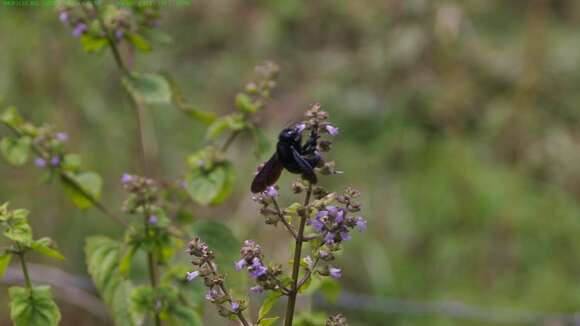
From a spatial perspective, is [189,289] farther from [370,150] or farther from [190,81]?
[190,81]

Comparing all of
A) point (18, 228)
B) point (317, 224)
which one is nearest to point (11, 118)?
point (18, 228)

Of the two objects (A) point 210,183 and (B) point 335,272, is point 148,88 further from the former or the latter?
(B) point 335,272

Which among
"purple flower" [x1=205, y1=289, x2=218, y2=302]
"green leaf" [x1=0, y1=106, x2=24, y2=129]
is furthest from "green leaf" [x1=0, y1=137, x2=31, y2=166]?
"purple flower" [x1=205, y1=289, x2=218, y2=302]

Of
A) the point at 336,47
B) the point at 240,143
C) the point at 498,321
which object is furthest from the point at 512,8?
the point at 498,321

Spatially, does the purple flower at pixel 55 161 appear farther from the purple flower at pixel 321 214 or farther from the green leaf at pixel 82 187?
the purple flower at pixel 321 214

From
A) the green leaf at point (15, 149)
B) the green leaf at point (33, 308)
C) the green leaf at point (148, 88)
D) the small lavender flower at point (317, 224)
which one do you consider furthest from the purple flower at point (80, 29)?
the small lavender flower at point (317, 224)
